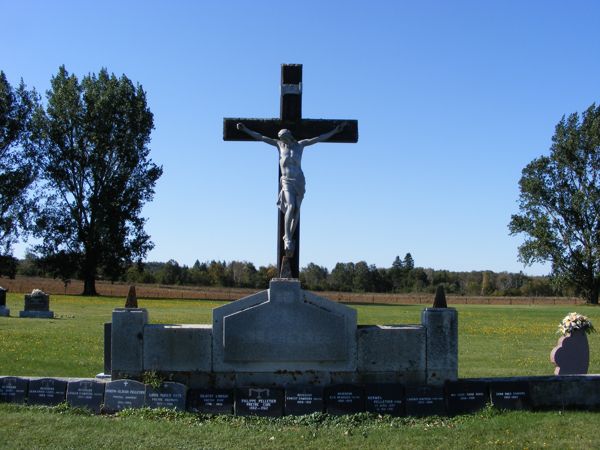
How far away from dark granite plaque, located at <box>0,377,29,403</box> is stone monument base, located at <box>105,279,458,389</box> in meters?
1.21

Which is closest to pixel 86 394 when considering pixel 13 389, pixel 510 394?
pixel 13 389

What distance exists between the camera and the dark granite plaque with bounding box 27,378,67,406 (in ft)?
31.2

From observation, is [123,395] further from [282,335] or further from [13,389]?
[282,335]

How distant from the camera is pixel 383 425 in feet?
28.8

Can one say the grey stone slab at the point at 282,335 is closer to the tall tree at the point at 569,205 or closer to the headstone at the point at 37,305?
the headstone at the point at 37,305

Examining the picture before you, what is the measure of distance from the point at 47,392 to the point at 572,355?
8758 millimetres

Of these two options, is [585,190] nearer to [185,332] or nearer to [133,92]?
[133,92]

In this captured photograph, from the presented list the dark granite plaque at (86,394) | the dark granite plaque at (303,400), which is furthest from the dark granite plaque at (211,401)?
the dark granite plaque at (86,394)

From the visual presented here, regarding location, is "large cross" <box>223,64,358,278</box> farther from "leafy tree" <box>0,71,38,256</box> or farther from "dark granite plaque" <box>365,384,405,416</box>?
Result: "leafy tree" <box>0,71,38,256</box>

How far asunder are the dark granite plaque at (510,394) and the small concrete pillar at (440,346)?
1.86ft

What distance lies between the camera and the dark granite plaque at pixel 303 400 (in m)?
9.23

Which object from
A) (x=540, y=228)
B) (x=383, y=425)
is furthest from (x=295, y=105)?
(x=540, y=228)

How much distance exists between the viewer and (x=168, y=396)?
938 centimetres

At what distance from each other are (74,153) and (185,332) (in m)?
43.6
